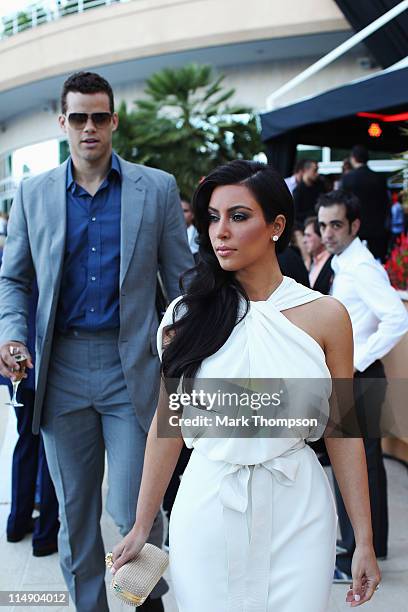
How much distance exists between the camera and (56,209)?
3104 mm

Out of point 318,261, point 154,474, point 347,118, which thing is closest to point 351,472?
point 154,474

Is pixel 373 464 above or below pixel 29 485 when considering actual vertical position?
above

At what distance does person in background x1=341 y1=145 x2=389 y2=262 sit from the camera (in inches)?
332

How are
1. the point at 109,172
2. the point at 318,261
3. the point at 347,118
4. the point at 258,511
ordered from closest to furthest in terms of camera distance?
1. the point at 258,511
2. the point at 109,172
3. the point at 318,261
4. the point at 347,118

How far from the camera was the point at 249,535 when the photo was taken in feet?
6.58

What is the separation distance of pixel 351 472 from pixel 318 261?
2.99m

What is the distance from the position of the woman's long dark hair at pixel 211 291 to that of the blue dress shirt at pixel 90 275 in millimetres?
876

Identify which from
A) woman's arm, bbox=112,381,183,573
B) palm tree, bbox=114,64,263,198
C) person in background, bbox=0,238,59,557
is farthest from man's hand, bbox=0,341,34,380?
palm tree, bbox=114,64,263,198

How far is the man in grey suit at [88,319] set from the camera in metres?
3.08

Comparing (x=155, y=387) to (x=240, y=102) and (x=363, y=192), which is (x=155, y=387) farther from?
(x=240, y=102)

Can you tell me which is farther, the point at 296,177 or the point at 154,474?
the point at 296,177

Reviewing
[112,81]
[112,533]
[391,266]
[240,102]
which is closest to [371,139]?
[391,266]

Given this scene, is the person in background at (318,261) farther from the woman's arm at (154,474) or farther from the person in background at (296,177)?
the person in background at (296,177)

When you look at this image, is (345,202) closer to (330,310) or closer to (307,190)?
(330,310)
